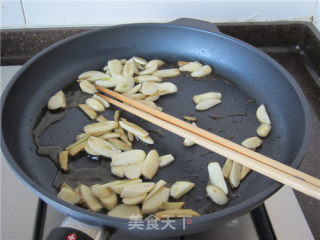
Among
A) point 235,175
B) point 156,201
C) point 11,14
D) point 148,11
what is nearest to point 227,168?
point 235,175

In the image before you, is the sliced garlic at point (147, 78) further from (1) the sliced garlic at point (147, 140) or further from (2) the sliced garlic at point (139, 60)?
(1) the sliced garlic at point (147, 140)

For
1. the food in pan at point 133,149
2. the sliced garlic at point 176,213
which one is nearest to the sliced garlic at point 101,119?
the food in pan at point 133,149

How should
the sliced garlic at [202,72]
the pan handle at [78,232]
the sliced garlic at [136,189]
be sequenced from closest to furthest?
1. the pan handle at [78,232]
2. the sliced garlic at [136,189]
3. the sliced garlic at [202,72]

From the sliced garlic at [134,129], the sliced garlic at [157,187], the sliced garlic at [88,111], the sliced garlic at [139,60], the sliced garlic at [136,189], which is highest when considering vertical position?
the sliced garlic at [139,60]

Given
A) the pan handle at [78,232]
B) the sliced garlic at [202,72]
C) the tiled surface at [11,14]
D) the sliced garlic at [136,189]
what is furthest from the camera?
the tiled surface at [11,14]

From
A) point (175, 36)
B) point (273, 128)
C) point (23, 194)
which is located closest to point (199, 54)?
point (175, 36)

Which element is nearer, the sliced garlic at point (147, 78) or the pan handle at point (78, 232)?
the pan handle at point (78, 232)

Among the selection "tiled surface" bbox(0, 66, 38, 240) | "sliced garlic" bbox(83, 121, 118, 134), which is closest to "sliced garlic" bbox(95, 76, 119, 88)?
"sliced garlic" bbox(83, 121, 118, 134)
